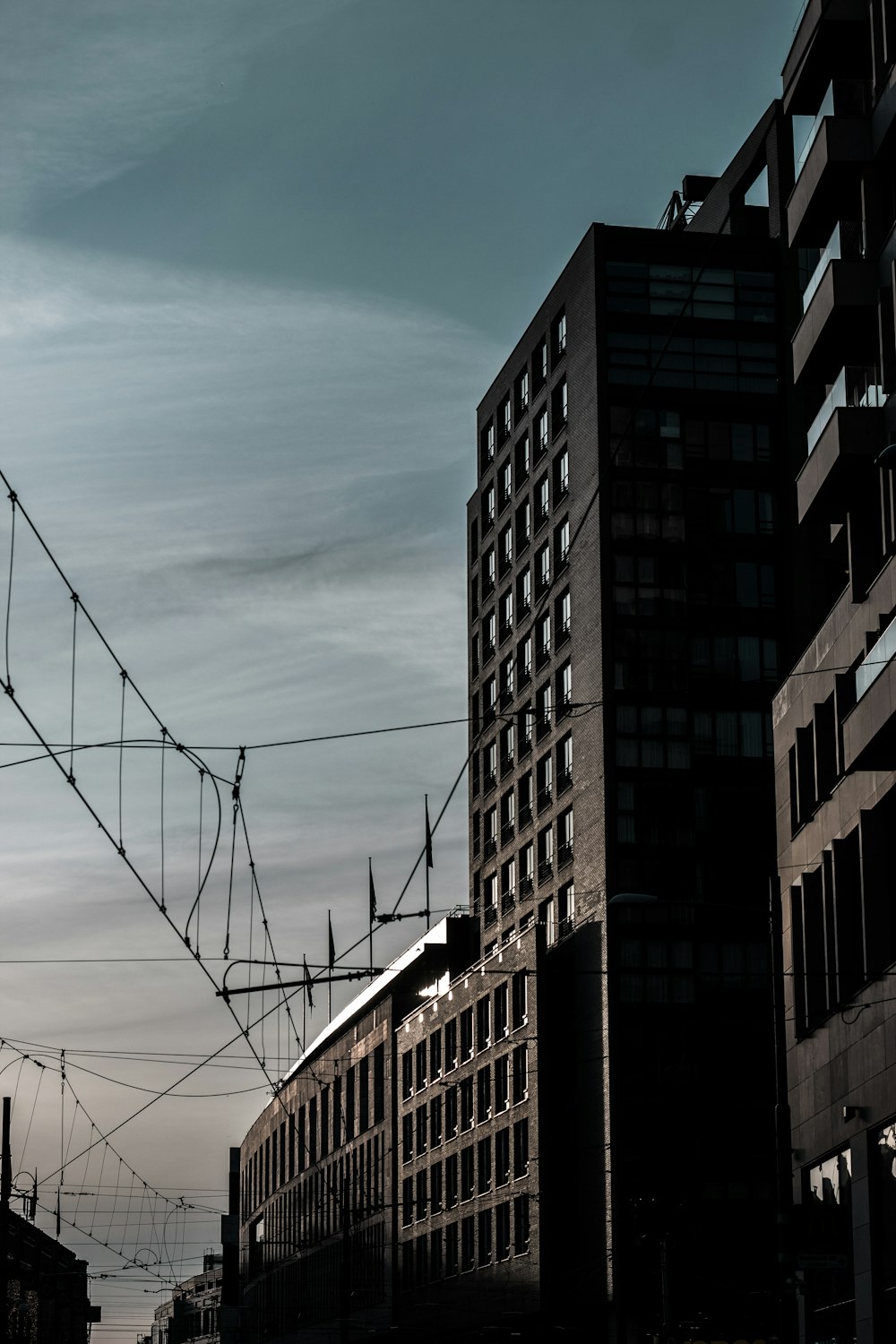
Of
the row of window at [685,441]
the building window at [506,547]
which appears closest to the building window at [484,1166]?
the building window at [506,547]

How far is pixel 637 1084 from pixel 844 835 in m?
34.3

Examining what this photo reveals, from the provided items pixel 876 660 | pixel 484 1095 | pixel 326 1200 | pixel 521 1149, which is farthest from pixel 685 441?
pixel 326 1200

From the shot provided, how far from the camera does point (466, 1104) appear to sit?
3312 inches

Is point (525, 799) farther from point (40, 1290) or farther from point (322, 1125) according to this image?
point (322, 1125)

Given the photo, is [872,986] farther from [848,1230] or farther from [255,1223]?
[255,1223]

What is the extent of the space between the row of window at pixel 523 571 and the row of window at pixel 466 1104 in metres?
20.3

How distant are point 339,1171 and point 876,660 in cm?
8325

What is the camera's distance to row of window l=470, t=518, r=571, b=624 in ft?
270

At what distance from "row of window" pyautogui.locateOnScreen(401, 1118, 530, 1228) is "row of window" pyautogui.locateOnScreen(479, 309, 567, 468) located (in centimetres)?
3201

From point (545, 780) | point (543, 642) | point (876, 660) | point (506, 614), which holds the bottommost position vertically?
point (876, 660)

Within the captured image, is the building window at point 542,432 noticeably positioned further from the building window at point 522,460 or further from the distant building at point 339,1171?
the distant building at point 339,1171

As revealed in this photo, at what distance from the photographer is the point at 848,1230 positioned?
35.8m

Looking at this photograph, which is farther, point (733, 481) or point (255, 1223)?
point (255, 1223)

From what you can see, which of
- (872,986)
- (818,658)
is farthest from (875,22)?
(872,986)
